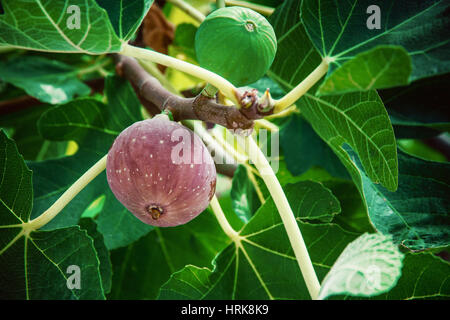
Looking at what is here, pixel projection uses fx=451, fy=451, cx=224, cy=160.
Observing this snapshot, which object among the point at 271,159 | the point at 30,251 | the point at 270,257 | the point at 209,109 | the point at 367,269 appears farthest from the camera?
the point at 271,159

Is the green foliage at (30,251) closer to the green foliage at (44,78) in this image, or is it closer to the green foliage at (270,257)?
the green foliage at (270,257)

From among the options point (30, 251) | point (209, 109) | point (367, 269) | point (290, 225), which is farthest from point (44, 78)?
point (367, 269)

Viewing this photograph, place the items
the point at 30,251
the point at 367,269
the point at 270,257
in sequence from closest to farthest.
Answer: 1. the point at 367,269
2. the point at 30,251
3. the point at 270,257

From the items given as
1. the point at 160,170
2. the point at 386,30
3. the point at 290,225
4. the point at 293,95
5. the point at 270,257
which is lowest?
the point at 270,257

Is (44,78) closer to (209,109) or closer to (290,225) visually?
(209,109)

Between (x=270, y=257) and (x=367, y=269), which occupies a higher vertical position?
(x=367, y=269)

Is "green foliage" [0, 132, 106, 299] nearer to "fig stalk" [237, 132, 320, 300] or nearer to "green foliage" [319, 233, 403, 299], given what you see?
"fig stalk" [237, 132, 320, 300]

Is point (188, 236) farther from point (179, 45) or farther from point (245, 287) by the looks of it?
point (179, 45)
